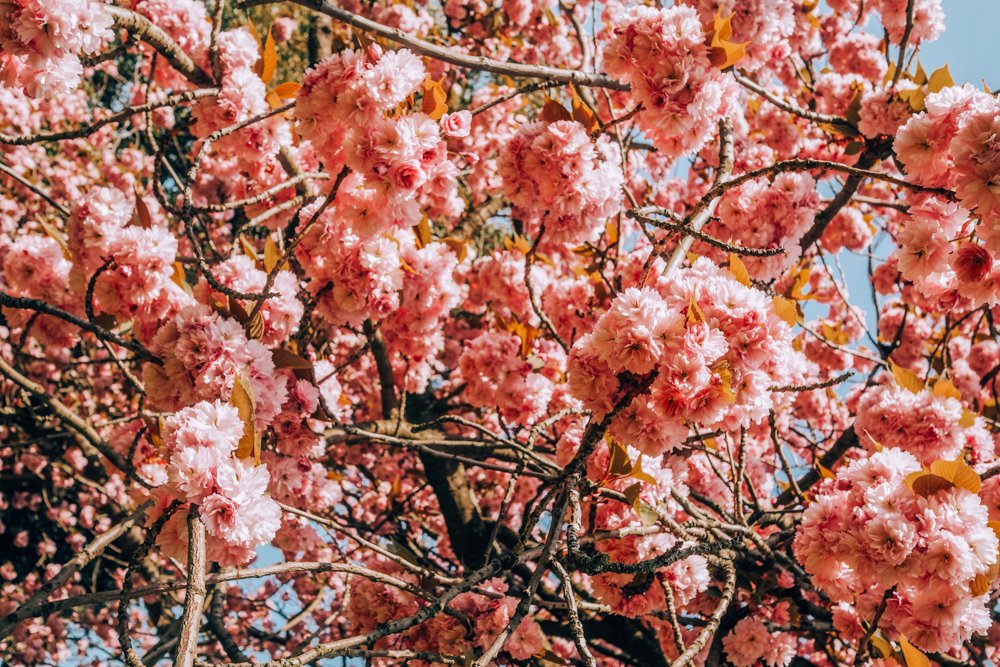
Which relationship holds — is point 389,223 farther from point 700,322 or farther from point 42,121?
point 42,121

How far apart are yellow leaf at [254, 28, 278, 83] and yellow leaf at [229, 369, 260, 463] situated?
144cm

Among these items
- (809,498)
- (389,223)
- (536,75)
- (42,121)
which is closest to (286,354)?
(389,223)

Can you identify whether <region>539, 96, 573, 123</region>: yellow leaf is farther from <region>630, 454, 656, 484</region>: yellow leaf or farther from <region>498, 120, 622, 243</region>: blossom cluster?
<region>630, 454, 656, 484</region>: yellow leaf

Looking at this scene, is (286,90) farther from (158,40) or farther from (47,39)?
(47,39)

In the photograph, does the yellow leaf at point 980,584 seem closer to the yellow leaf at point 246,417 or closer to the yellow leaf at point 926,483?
the yellow leaf at point 926,483

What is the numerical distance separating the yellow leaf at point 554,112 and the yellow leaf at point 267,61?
1028 mm

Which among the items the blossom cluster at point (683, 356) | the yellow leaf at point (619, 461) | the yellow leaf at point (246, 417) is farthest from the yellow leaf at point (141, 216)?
the yellow leaf at point (619, 461)

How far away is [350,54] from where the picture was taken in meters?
2.00

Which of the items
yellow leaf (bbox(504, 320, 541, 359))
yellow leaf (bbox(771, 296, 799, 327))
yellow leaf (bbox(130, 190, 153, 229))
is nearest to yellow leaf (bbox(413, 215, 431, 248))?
yellow leaf (bbox(504, 320, 541, 359))

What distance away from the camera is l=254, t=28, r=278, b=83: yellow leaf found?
256 centimetres

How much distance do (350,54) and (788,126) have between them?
353 centimetres

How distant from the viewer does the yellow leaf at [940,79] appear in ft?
8.83

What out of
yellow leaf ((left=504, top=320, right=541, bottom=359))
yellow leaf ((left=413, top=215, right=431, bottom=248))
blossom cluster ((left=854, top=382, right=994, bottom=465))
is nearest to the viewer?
blossom cluster ((left=854, top=382, right=994, bottom=465))

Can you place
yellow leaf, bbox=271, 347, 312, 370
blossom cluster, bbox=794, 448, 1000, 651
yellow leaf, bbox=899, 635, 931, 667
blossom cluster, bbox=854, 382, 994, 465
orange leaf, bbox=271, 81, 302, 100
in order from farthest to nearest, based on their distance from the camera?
blossom cluster, bbox=854, 382, 994, 465 → orange leaf, bbox=271, 81, 302, 100 → yellow leaf, bbox=271, 347, 312, 370 → yellow leaf, bbox=899, 635, 931, 667 → blossom cluster, bbox=794, 448, 1000, 651
